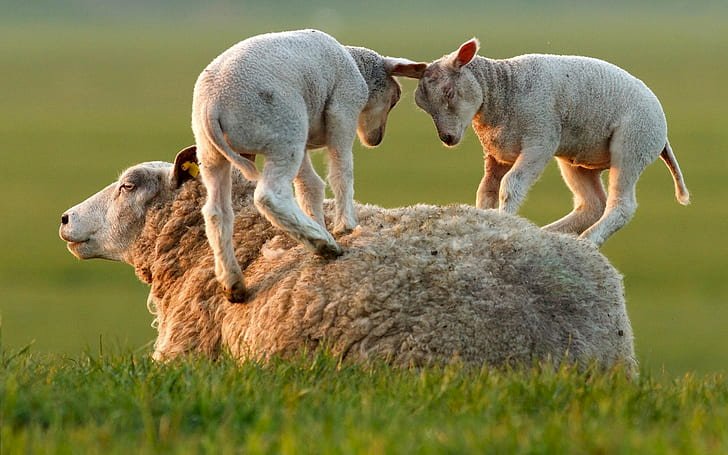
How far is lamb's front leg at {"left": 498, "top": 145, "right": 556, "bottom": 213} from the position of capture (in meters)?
8.75

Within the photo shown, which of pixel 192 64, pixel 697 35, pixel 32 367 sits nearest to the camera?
pixel 32 367

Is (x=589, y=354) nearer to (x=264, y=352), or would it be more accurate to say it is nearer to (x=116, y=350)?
(x=264, y=352)

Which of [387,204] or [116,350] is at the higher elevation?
[116,350]

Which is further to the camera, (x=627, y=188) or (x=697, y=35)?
(x=697, y=35)

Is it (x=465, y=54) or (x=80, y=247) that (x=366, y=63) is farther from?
(x=80, y=247)

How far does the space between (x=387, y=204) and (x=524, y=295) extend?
2570 cm

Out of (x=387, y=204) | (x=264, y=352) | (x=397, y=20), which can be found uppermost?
(x=264, y=352)

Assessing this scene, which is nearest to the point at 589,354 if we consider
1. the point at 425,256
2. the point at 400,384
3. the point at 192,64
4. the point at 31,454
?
the point at 425,256

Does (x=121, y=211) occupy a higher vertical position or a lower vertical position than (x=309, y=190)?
lower

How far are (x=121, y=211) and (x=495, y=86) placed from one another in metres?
2.40

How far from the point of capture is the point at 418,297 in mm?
7145

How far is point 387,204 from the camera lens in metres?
32.9

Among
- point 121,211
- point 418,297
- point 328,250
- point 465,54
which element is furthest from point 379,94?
point 121,211

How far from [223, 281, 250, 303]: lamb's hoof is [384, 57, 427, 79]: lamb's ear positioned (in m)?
1.52
